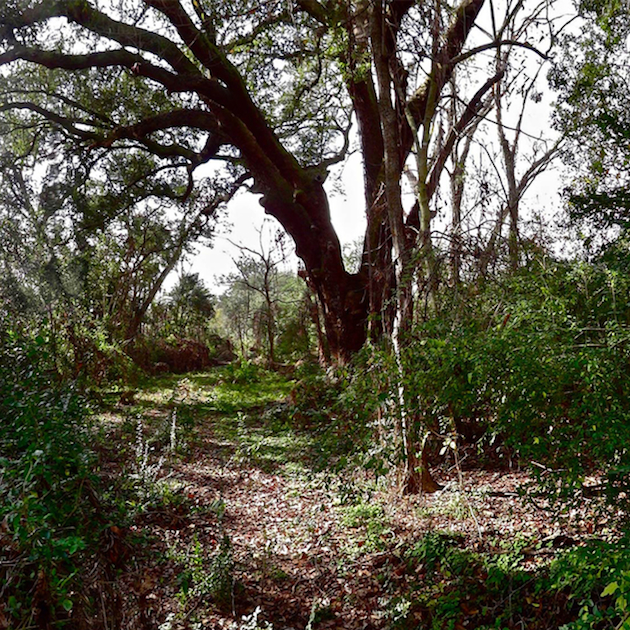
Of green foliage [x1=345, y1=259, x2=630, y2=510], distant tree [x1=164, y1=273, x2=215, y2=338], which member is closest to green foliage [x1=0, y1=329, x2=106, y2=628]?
green foliage [x1=345, y1=259, x2=630, y2=510]

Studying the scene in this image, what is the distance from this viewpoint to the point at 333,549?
4699 millimetres

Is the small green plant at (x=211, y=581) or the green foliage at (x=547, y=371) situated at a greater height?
the green foliage at (x=547, y=371)

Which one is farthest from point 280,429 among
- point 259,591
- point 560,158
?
point 560,158

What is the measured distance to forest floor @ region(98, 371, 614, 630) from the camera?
337cm

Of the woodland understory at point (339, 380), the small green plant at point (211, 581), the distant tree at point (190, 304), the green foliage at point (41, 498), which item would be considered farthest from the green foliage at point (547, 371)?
the distant tree at point (190, 304)

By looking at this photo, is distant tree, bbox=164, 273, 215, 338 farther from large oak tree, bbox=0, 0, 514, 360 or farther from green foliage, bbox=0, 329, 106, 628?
green foliage, bbox=0, 329, 106, 628

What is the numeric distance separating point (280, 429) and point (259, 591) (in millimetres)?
4538

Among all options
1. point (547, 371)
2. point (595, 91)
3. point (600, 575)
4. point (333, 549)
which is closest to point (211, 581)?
point (333, 549)

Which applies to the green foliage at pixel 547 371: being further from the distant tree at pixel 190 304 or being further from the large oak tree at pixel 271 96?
the distant tree at pixel 190 304

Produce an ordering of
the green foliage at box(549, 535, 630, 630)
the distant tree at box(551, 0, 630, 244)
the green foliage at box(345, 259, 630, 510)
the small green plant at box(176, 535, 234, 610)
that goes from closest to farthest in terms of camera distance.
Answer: the green foliage at box(549, 535, 630, 630) < the green foliage at box(345, 259, 630, 510) < the small green plant at box(176, 535, 234, 610) < the distant tree at box(551, 0, 630, 244)

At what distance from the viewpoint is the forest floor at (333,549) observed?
3.37 meters

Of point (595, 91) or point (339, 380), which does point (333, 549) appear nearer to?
point (339, 380)

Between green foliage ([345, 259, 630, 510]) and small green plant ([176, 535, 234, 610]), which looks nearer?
green foliage ([345, 259, 630, 510])

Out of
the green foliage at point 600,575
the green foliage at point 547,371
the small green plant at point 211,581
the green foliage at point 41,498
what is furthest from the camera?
the small green plant at point 211,581
